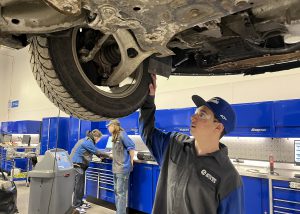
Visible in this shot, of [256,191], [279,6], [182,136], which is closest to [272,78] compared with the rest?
[256,191]

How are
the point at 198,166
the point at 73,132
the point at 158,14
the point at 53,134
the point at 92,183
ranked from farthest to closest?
the point at 53,134
the point at 73,132
the point at 92,183
the point at 198,166
the point at 158,14

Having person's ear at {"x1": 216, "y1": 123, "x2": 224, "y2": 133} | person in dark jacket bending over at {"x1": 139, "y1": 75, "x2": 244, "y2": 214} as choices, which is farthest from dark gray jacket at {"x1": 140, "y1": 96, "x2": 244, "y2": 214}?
person's ear at {"x1": 216, "y1": 123, "x2": 224, "y2": 133}

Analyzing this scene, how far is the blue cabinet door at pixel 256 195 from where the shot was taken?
10.8 feet

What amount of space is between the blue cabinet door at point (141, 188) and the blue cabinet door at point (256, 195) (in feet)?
5.38

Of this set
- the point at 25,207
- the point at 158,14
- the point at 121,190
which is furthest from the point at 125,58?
the point at 25,207

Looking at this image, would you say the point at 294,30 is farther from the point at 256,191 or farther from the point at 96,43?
the point at 256,191

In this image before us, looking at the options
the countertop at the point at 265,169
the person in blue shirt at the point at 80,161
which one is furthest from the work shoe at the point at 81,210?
the countertop at the point at 265,169

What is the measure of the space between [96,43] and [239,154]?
3.79 metres

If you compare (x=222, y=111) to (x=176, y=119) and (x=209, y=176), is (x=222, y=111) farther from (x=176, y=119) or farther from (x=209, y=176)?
(x=176, y=119)

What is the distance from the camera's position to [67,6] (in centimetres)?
86

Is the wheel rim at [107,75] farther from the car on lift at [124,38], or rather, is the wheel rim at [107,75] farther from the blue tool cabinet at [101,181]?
the blue tool cabinet at [101,181]

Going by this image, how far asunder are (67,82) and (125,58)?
14.5 inches

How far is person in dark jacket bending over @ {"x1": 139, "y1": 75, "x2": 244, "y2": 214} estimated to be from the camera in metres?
1.46

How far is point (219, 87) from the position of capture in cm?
517
